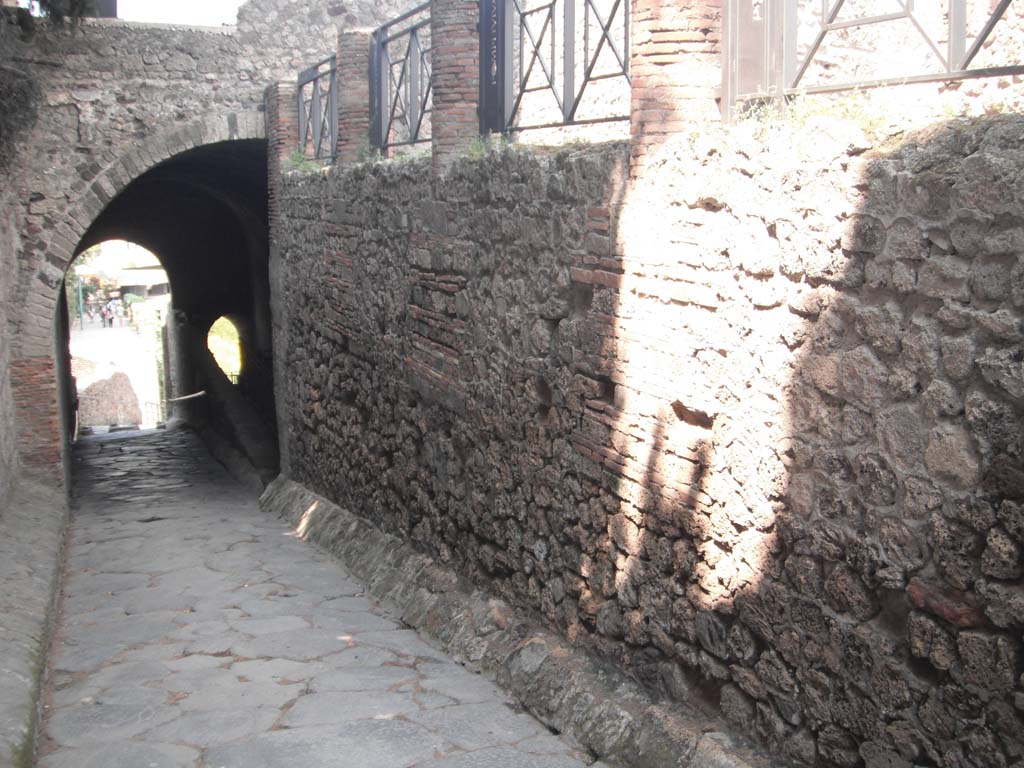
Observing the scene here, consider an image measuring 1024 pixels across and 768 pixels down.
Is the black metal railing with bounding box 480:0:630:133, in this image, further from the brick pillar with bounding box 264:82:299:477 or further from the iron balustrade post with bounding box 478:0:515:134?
the brick pillar with bounding box 264:82:299:477

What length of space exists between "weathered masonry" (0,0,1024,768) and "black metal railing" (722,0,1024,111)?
0.02 metres

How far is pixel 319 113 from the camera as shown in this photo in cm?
914

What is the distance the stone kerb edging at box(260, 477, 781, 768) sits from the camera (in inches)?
152

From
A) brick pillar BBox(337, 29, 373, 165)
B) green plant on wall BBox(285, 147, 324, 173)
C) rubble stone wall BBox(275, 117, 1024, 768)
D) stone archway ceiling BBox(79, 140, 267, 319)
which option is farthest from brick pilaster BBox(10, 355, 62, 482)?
rubble stone wall BBox(275, 117, 1024, 768)

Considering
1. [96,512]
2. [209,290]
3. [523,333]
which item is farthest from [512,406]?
[209,290]

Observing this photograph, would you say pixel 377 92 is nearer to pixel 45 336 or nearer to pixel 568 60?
pixel 568 60

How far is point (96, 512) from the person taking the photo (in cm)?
998

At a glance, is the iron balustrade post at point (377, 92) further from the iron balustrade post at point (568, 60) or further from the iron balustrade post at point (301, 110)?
the iron balustrade post at point (568, 60)

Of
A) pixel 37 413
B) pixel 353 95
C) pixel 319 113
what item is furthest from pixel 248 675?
pixel 319 113

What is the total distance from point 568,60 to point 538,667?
270cm

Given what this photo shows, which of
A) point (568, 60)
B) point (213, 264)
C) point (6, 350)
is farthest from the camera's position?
point (213, 264)

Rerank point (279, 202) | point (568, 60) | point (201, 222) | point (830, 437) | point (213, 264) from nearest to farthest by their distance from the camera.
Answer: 1. point (830, 437)
2. point (568, 60)
3. point (279, 202)
4. point (201, 222)
5. point (213, 264)

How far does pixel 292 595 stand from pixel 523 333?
106 inches

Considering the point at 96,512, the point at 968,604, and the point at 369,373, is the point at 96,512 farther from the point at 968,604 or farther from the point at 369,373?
the point at 968,604
